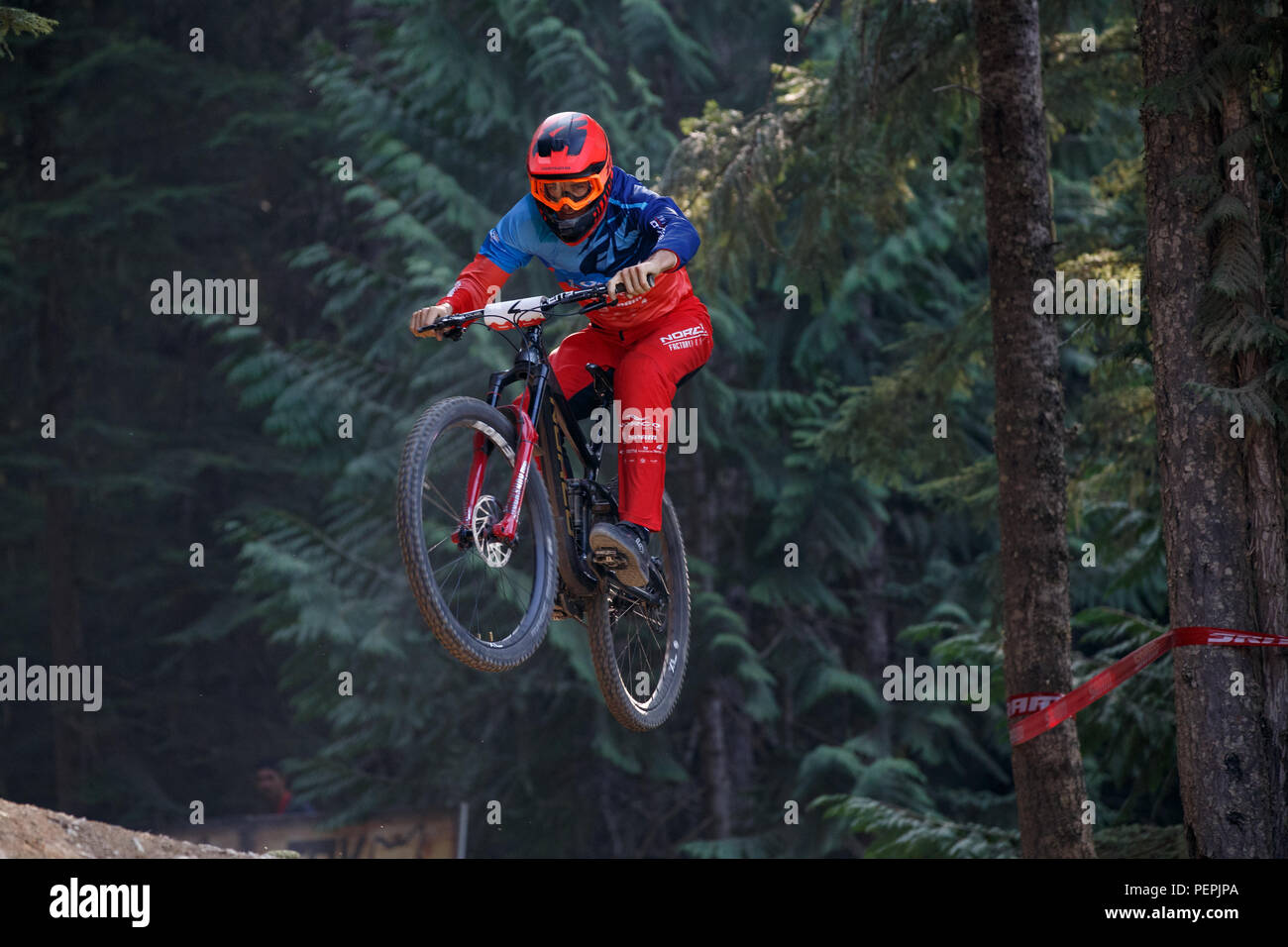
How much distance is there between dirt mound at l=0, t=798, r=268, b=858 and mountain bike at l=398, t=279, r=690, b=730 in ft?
6.39

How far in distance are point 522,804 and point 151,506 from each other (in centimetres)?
749

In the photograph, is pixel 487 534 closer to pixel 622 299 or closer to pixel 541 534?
pixel 541 534

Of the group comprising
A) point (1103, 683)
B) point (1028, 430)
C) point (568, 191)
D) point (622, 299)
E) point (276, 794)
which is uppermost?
point (568, 191)

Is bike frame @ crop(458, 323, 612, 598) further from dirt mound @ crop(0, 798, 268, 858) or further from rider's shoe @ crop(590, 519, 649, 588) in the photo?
dirt mound @ crop(0, 798, 268, 858)

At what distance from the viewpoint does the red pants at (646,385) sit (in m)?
5.45

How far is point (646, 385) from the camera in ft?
17.9

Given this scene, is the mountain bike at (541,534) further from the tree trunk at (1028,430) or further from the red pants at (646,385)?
the tree trunk at (1028,430)

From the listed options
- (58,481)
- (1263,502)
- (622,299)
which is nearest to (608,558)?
(622,299)

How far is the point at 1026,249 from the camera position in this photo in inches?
→ 294

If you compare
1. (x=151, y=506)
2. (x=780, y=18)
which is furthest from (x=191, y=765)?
(x=780, y=18)

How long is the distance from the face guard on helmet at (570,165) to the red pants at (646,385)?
0.63 m

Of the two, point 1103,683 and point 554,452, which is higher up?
point 554,452

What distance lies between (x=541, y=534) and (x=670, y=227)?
1.24m
